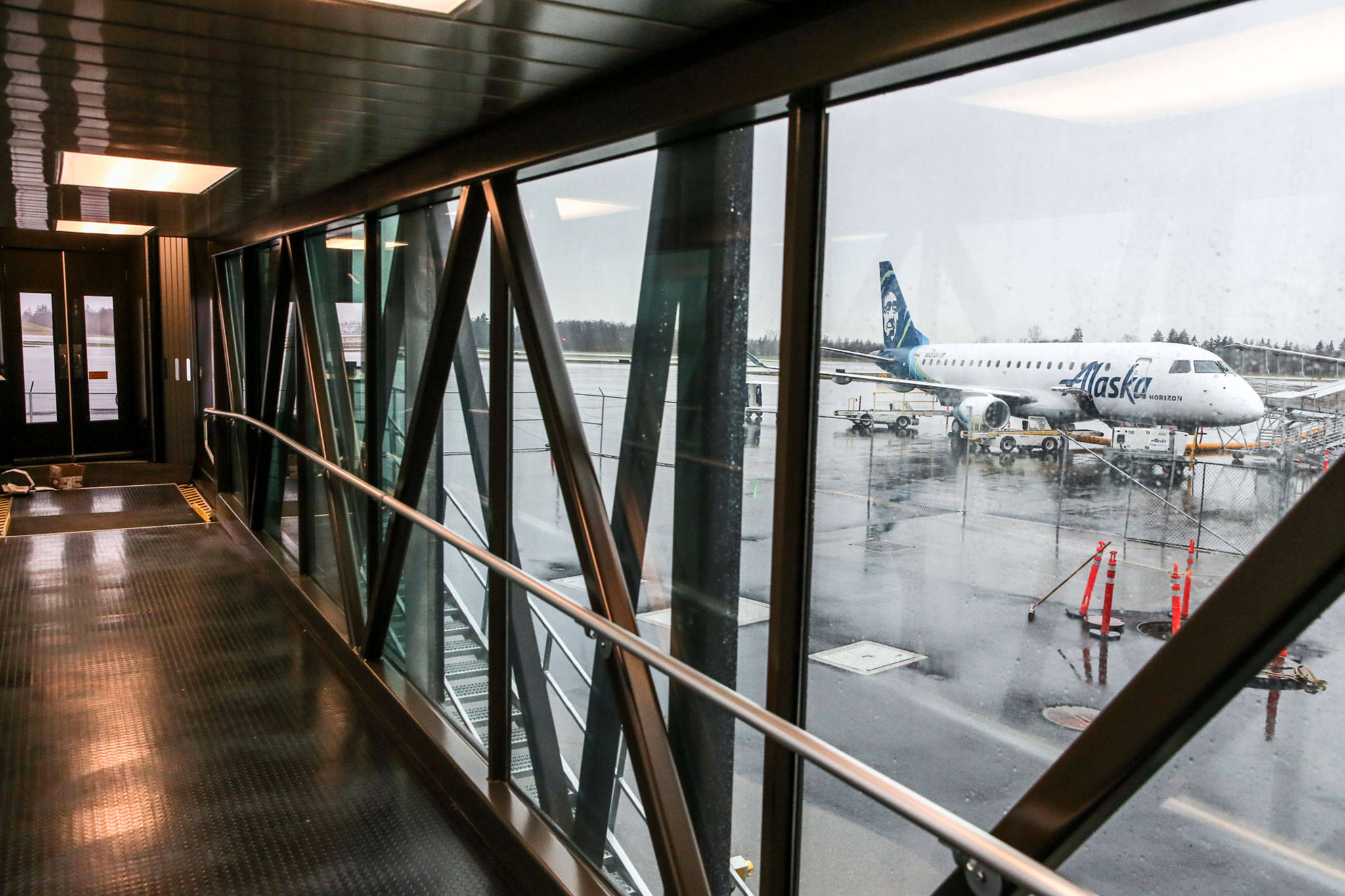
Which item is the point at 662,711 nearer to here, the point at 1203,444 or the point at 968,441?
the point at 968,441

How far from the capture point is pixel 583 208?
8.87 ft

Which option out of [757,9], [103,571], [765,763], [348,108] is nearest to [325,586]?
[103,571]

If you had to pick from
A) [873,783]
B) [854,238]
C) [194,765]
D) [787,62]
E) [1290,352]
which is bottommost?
[194,765]

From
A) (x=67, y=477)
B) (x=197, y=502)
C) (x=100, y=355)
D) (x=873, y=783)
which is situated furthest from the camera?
(x=100, y=355)

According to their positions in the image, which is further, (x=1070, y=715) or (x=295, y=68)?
(x=295, y=68)

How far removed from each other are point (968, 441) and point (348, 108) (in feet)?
6.33

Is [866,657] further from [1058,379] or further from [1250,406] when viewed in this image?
[1250,406]

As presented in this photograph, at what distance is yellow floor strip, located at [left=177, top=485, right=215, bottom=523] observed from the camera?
7.92 metres

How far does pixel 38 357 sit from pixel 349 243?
26.1 ft

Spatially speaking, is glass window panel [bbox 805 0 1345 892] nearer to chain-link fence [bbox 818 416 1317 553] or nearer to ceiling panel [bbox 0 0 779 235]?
chain-link fence [bbox 818 416 1317 553]

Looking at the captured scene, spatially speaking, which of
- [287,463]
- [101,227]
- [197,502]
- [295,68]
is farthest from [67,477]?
[295,68]

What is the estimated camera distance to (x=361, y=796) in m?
3.31

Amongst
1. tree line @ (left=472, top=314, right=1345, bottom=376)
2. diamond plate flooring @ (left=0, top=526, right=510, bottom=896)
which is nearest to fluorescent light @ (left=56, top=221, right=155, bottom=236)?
diamond plate flooring @ (left=0, top=526, right=510, bottom=896)

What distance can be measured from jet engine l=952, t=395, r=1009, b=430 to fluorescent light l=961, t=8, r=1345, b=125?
0.40 meters
